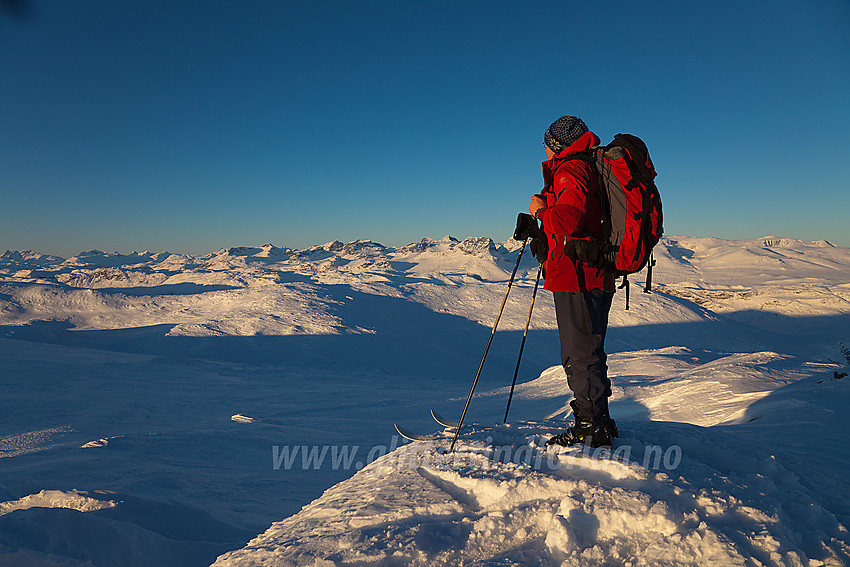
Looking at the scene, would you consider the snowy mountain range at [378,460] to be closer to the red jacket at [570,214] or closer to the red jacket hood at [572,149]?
the red jacket at [570,214]

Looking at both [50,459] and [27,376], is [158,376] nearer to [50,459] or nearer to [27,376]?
[27,376]

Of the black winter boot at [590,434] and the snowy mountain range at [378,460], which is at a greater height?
the black winter boot at [590,434]

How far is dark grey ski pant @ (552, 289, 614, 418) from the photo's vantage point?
9.57 ft

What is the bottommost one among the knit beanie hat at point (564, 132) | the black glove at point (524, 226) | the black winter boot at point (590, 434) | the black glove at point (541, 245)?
the black winter boot at point (590, 434)

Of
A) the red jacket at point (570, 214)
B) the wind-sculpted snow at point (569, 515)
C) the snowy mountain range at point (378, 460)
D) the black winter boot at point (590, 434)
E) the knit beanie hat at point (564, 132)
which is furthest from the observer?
the knit beanie hat at point (564, 132)

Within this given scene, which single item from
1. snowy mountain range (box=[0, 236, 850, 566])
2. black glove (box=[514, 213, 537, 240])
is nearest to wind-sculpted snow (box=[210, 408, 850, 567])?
snowy mountain range (box=[0, 236, 850, 566])

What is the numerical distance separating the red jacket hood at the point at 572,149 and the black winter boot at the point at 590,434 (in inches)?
70.4

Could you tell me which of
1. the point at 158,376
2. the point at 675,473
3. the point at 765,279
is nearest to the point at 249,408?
the point at 158,376

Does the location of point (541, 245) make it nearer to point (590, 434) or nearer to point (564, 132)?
point (564, 132)

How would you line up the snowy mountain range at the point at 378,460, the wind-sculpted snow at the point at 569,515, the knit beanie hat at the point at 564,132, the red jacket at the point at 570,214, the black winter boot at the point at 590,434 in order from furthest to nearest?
the knit beanie hat at the point at 564,132
the black winter boot at the point at 590,434
the red jacket at the point at 570,214
the snowy mountain range at the point at 378,460
the wind-sculpted snow at the point at 569,515

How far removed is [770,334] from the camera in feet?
152

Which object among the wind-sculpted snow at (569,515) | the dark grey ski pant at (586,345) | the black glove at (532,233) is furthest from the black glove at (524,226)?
the wind-sculpted snow at (569,515)

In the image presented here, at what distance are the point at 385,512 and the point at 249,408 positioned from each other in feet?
35.7

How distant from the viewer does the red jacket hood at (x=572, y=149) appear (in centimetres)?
295
